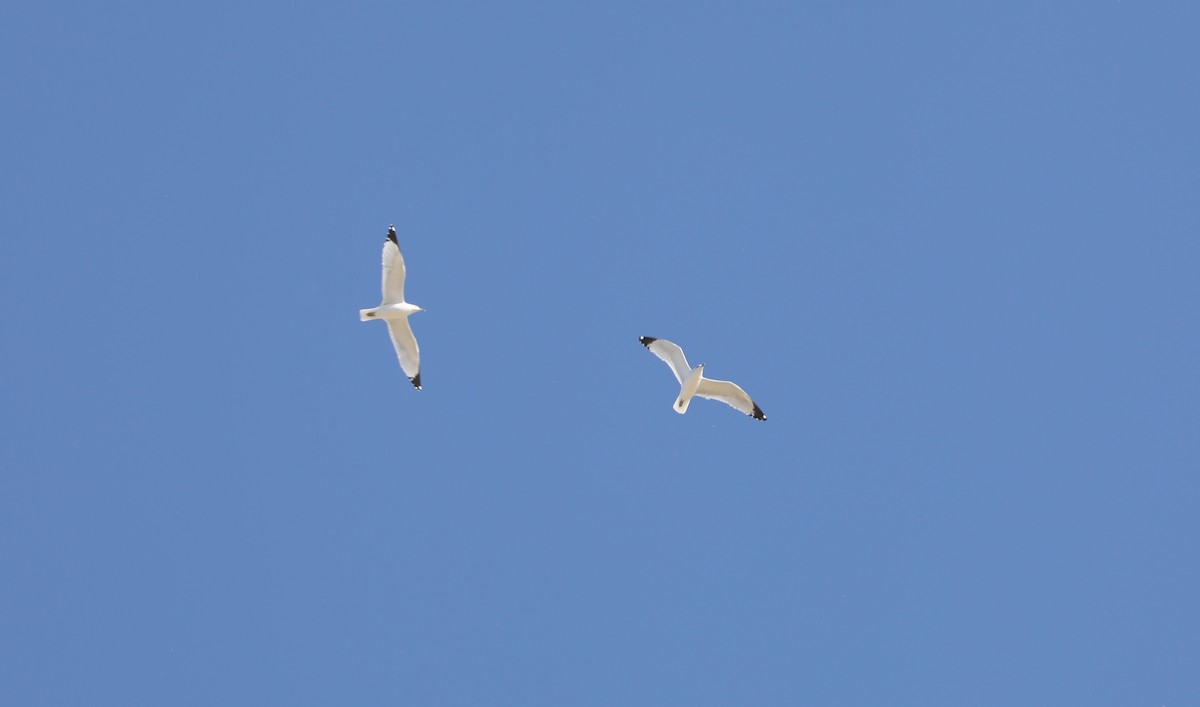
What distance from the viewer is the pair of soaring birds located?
78.8ft

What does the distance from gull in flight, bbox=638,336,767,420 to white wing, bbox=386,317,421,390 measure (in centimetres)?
402

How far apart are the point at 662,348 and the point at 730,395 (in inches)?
57.4

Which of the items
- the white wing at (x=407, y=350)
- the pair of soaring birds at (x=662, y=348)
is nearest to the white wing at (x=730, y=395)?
the pair of soaring birds at (x=662, y=348)

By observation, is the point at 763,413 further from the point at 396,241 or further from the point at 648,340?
the point at 396,241

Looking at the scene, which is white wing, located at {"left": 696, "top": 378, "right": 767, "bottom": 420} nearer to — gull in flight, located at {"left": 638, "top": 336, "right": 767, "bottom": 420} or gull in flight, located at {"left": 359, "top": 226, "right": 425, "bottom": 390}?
gull in flight, located at {"left": 638, "top": 336, "right": 767, "bottom": 420}

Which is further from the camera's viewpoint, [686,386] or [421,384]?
[421,384]

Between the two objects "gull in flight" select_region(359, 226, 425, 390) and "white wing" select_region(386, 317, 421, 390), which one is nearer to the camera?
"gull in flight" select_region(359, 226, 425, 390)

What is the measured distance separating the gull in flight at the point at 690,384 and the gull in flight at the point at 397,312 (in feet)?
13.2

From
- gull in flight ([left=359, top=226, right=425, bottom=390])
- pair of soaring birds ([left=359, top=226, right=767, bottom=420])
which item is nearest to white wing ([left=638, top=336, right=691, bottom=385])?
pair of soaring birds ([left=359, top=226, right=767, bottom=420])

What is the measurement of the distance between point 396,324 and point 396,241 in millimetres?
1563

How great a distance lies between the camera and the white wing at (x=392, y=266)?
24062 millimetres

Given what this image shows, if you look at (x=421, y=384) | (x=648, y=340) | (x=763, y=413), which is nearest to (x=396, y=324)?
(x=421, y=384)

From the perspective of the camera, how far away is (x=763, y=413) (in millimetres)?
25156

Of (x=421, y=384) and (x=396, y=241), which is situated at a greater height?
(x=396, y=241)
